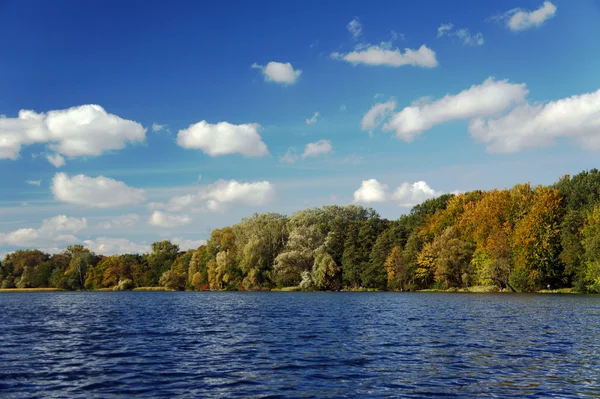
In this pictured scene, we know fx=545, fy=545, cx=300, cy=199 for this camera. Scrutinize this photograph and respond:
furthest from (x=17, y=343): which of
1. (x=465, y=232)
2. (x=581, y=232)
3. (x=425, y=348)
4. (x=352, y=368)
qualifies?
(x=465, y=232)

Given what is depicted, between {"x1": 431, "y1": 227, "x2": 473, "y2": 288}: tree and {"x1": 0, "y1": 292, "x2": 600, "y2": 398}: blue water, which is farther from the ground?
{"x1": 431, "y1": 227, "x2": 473, "y2": 288}: tree

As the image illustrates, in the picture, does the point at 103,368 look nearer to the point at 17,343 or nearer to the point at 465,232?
the point at 17,343

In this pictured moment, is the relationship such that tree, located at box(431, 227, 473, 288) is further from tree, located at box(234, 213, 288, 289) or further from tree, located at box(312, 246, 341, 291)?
tree, located at box(234, 213, 288, 289)

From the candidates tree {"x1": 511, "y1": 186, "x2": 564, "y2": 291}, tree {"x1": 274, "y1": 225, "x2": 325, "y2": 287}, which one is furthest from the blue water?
tree {"x1": 274, "y1": 225, "x2": 325, "y2": 287}

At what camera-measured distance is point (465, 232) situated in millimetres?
120125

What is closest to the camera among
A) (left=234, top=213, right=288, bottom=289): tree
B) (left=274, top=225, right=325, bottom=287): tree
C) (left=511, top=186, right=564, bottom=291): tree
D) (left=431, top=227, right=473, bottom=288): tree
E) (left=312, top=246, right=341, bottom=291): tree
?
(left=511, top=186, right=564, bottom=291): tree

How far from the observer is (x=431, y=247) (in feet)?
400

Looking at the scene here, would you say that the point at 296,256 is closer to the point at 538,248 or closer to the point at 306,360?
the point at 538,248

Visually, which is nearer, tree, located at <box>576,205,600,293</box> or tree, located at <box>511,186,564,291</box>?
tree, located at <box>576,205,600,293</box>

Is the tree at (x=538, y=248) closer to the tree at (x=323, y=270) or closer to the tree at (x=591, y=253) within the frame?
the tree at (x=591, y=253)

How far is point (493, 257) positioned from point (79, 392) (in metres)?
101

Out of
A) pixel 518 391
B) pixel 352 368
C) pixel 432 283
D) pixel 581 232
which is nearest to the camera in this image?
pixel 518 391

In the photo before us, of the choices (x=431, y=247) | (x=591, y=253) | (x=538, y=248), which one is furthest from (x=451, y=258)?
(x=591, y=253)

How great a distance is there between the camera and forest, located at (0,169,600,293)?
10319 cm
